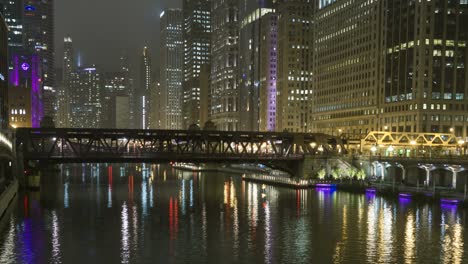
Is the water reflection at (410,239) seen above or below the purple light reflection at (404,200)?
below

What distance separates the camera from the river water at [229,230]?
59875mm

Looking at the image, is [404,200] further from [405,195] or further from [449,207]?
[449,207]

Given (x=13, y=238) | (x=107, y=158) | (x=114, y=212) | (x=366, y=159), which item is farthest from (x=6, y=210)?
(x=366, y=159)

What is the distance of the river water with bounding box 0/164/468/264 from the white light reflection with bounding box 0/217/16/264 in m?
0.11

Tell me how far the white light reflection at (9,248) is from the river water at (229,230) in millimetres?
110

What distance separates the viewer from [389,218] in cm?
8500

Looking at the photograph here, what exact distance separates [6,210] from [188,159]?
4577 centimetres

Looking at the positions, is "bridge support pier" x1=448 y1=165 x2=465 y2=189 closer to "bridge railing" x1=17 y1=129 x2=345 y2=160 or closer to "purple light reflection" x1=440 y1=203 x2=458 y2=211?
"purple light reflection" x1=440 y1=203 x2=458 y2=211

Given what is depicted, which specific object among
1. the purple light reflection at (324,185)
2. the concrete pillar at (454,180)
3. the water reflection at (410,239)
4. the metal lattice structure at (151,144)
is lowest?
the water reflection at (410,239)

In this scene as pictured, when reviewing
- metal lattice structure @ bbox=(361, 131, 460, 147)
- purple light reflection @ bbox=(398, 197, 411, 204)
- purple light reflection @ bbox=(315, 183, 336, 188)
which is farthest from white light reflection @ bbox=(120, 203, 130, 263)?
metal lattice structure @ bbox=(361, 131, 460, 147)

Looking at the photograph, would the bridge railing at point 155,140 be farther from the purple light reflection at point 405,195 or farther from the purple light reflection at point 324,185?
the purple light reflection at point 405,195

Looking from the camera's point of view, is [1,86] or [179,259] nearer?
[179,259]

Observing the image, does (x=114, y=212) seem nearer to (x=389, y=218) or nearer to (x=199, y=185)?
(x=389, y=218)

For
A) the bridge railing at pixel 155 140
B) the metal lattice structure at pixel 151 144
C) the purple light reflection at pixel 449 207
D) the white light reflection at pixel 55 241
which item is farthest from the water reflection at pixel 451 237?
the bridge railing at pixel 155 140
